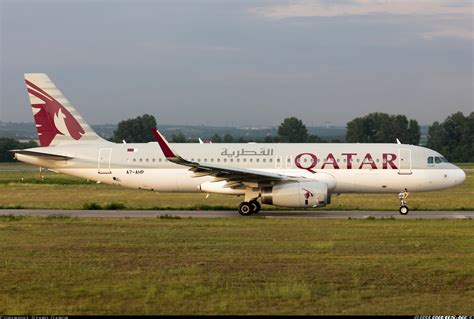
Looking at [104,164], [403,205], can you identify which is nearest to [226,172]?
[104,164]

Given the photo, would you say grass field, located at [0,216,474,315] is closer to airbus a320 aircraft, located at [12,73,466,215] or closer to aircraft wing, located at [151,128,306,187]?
aircraft wing, located at [151,128,306,187]

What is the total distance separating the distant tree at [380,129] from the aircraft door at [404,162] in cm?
9500

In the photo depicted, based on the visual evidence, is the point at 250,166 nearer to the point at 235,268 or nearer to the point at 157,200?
the point at 157,200

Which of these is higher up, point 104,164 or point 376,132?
point 376,132

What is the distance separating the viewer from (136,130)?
429 ft

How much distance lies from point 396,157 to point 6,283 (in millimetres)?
22081

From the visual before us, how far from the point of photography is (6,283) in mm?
17734

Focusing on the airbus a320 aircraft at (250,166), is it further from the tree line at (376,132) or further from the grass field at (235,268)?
the tree line at (376,132)

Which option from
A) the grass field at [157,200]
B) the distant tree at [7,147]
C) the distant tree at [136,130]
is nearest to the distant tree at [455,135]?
the distant tree at [136,130]

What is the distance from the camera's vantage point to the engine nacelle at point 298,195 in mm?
33906

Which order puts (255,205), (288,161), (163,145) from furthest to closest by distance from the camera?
1. (288,161)
2. (255,205)
3. (163,145)

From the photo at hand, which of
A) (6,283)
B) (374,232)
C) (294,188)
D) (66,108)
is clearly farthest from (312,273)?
(66,108)

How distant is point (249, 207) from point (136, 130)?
318ft

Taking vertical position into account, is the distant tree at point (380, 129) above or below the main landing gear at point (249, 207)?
above
